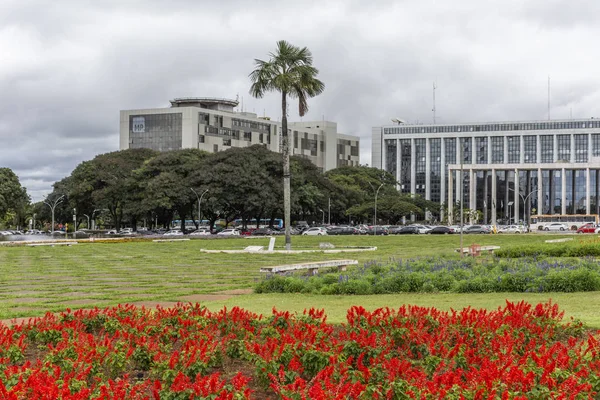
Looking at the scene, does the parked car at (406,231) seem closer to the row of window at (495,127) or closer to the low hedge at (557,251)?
the low hedge at (557,251)

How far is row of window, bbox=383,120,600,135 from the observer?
149 meters

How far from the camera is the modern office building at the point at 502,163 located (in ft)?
415

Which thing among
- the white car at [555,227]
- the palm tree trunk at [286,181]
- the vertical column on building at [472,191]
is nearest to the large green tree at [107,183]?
the palm tree trunk at [286,181]

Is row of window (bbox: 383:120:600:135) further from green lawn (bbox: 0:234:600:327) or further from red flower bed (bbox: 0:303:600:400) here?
red flower bed (bbox: 0:303:600:400)

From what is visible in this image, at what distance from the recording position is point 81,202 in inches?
3255

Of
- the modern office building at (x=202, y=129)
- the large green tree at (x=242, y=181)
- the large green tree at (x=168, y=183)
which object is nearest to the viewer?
the large green tree at (x=242, y=181)

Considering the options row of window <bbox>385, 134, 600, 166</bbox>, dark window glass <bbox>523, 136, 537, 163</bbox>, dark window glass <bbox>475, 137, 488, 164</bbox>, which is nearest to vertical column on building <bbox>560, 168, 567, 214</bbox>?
row of window <bbox>385, 134, 600, 166</bbox>

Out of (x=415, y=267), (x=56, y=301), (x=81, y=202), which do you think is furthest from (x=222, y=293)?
(x=81, y=202)

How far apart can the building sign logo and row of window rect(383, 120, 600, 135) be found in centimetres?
5804

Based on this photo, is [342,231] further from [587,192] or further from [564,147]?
[564,147]

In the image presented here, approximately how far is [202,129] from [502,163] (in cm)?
6298

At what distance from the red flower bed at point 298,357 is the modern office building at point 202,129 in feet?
385

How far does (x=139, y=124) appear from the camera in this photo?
130m

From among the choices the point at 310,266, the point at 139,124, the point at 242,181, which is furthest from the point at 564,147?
the point at 310,266
